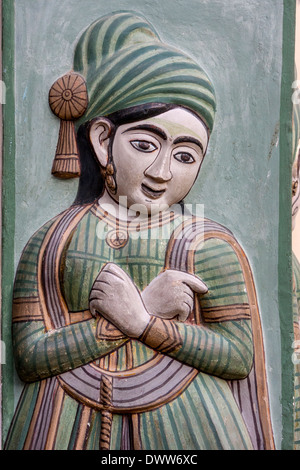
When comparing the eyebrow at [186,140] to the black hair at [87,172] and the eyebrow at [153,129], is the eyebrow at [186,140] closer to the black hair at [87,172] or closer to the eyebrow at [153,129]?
the eyebrow at [153,129]

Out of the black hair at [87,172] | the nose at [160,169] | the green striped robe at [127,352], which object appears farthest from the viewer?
the black hair at [87,172]

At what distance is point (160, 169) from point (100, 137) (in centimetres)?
29

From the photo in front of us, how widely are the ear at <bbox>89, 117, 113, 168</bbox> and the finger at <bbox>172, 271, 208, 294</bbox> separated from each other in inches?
21.2

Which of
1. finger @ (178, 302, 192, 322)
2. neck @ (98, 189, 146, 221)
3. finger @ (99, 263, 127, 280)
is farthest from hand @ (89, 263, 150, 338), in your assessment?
neck @ (98, 189, 146, 221)

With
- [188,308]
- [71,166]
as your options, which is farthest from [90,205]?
[188,308]

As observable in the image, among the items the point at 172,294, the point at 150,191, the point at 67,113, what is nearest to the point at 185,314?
the point at 172,294

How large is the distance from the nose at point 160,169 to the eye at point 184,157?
0.16 feet

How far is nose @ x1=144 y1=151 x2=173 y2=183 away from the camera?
385 cm

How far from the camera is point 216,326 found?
12.5ft

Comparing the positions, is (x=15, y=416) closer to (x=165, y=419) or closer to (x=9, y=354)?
(x=9, y=354)

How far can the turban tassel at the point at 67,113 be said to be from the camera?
3943mm

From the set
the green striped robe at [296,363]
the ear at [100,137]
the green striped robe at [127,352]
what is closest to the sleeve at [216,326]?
the green striped robe at [127,352]

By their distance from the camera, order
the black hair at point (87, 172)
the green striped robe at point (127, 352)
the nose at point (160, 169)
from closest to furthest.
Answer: the green striped robe at point (127, 352) → the nose at point (160, 169) → the black hair at point (87, 172)
